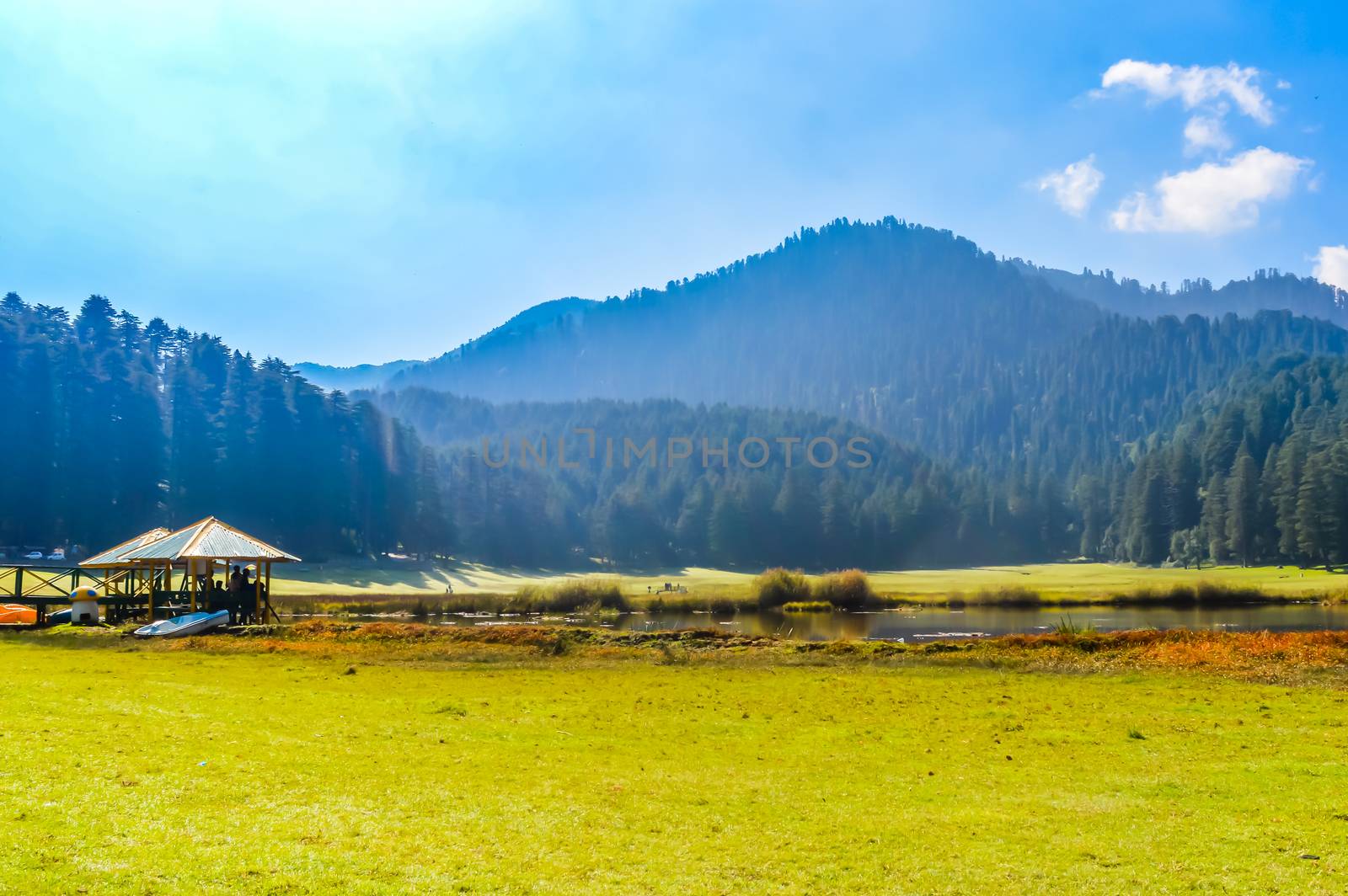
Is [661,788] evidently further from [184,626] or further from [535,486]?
[535,486]

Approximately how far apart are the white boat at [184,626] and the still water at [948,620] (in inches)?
475

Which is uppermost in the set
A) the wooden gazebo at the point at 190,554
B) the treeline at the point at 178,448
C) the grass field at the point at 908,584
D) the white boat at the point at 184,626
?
the treeline at the point at 178,448

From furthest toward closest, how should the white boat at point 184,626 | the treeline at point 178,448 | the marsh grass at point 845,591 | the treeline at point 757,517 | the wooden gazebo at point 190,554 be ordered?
the treeline at point 757,517 → the treeline at point 178,448 → the marsh grass at point 845,591 → the wooden gazebo at point 190,554 → the white boat at point 184,626

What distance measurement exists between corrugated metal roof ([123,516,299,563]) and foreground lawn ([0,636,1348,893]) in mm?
17717

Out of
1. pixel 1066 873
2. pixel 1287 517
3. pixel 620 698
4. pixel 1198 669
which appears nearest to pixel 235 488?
pixel 620 698

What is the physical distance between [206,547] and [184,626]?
15.9 feet

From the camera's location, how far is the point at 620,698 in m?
22.4

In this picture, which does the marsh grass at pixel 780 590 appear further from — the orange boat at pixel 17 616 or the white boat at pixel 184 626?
the orange boat at pixel 17 616

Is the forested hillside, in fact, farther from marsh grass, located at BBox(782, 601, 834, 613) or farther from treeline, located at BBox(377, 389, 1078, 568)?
marsh grass, located at BBox(782, 601, 834, 613)

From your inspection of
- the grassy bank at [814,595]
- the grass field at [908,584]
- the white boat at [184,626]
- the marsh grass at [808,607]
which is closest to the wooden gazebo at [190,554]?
the white boat at [184,626]

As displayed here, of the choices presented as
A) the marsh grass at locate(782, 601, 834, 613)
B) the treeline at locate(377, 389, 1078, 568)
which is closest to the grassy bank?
the marsh grass at locate(782, 601, 834, 613)

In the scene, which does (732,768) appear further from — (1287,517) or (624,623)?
(1287,517)

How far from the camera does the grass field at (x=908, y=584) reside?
6519cm

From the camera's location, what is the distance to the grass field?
65.2 metres
